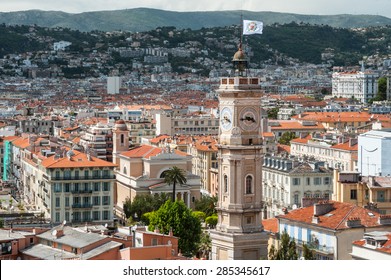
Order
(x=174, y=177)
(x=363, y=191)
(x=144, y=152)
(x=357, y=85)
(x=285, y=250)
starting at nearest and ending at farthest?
(x=285, y=250)
(x=363, y=191)
(x=174, y=177)
(x=144, y=152)
(x=357, y=85)

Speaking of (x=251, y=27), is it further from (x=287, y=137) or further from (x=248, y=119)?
(x=287, y=137)

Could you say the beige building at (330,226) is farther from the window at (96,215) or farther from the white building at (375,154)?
the window at (96,215)

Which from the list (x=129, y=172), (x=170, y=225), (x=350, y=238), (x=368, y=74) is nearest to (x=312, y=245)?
(x=350, y=238)

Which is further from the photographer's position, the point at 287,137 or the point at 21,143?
the point at 287,137

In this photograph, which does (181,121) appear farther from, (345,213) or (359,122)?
(345,213)

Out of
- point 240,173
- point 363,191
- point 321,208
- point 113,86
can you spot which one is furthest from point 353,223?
point 113,86
